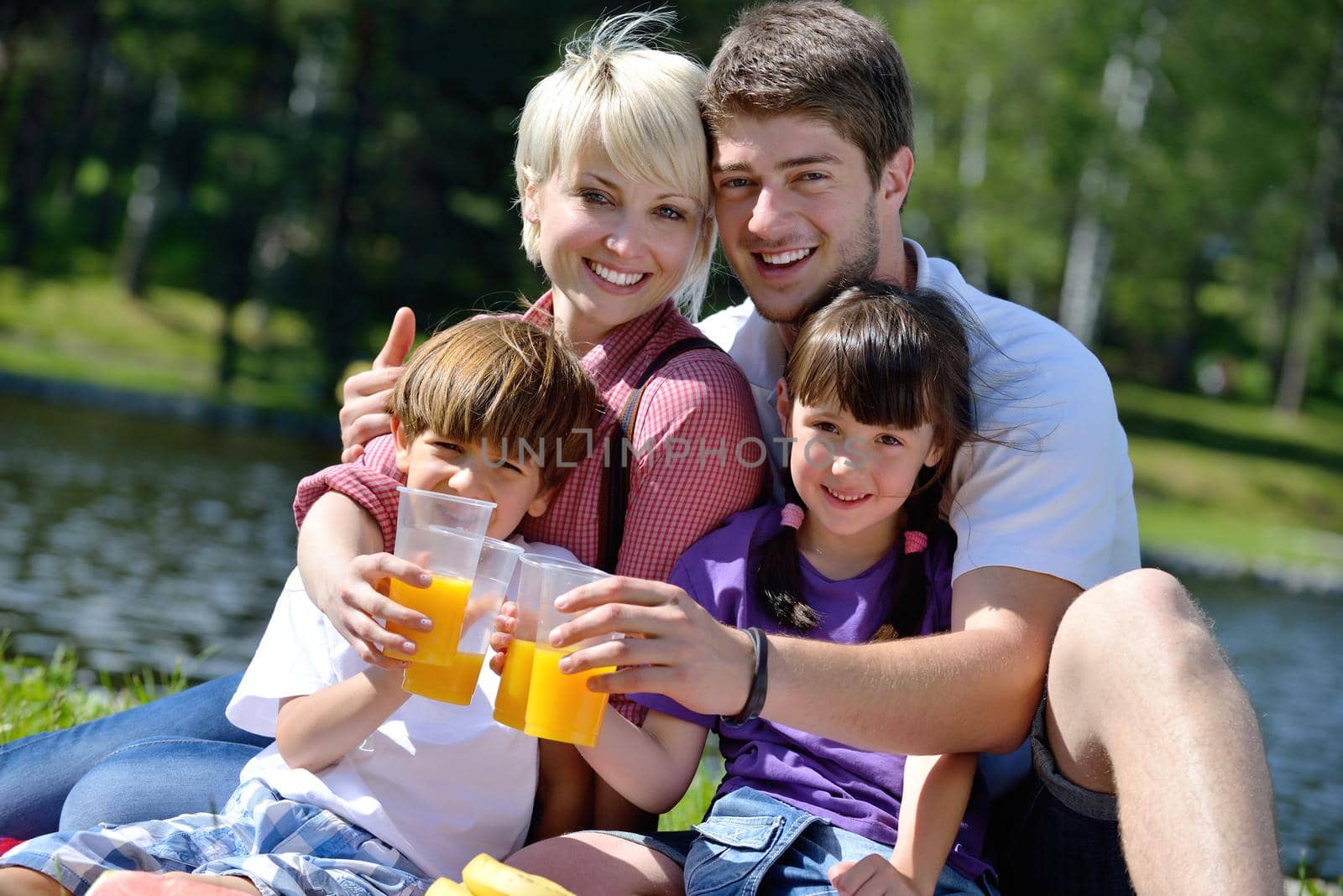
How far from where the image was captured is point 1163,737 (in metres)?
2.25

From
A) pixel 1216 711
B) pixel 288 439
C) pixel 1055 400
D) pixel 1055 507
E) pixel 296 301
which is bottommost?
pixel 288 439

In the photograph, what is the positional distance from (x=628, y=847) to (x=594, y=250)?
51.5 inches

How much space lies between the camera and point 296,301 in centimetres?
2220

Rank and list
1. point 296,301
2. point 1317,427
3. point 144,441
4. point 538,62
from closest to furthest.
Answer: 1. point 144,441
2. point 296,301
3. point 538,62
4. point 1317,427

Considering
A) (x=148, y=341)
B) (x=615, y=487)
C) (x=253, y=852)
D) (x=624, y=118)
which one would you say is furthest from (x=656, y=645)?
(x=148, y=341)

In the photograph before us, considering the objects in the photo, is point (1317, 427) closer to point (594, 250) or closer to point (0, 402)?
point (0, 402)

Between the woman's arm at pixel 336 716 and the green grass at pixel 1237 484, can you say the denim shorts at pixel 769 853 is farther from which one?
the green grass at pixel 1237 484

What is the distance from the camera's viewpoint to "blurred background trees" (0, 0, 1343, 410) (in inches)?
894

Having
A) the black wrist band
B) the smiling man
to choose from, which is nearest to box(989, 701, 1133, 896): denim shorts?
the smiling man

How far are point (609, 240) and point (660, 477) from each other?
0.57m

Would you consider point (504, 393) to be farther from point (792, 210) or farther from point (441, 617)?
point (792, 210)

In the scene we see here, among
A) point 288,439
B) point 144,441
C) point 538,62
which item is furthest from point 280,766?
point 538,62

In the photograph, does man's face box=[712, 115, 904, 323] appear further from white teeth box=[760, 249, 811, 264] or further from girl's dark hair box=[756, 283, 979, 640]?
girl's dark hair box=[756, 283, 979, 640]

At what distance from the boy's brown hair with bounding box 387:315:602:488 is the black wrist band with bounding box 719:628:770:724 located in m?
0.69
